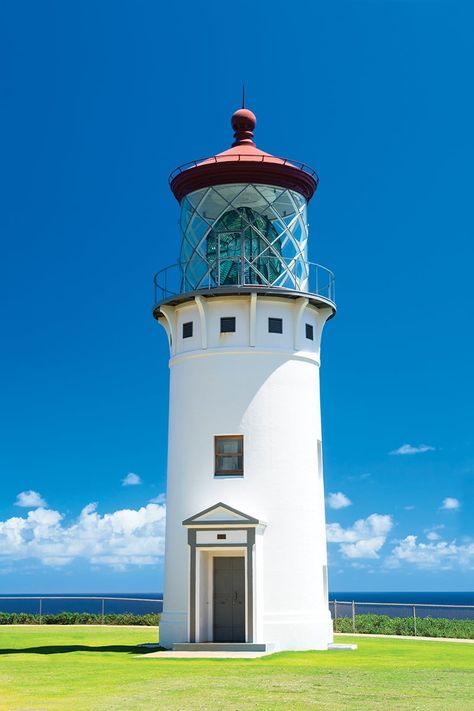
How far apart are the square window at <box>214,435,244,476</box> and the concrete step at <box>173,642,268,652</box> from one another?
14.4 feet

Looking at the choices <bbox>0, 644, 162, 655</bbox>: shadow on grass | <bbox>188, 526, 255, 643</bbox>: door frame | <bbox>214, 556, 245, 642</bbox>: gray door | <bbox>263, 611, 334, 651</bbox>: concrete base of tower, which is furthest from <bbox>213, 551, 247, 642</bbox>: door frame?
→ <bbox>0, 644, 162, 655</bbox>: shadow on grass

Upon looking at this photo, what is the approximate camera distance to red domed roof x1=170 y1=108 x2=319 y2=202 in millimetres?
25812

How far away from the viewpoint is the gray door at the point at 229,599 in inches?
958

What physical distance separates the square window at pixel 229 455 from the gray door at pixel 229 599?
2.25 m

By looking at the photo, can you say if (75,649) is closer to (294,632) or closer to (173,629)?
(173,629)

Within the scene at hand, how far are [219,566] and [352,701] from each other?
35.3ft

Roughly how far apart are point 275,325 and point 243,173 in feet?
13.9

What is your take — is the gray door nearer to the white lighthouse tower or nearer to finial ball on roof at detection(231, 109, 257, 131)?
the white lighthouse tower

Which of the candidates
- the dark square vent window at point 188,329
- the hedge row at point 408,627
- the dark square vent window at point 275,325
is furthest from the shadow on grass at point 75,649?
the hedge row at point 408,627

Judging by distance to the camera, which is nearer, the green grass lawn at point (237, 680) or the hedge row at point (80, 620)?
the green grass lawn at point (237, 680)

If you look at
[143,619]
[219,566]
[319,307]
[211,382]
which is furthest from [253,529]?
[143,619]

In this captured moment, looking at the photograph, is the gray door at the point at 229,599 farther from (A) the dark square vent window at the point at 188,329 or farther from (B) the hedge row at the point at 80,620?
(B) the hedge row at the point at 80,620

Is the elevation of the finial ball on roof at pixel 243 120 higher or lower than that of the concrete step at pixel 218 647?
higher

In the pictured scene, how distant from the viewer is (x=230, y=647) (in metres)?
22.6
